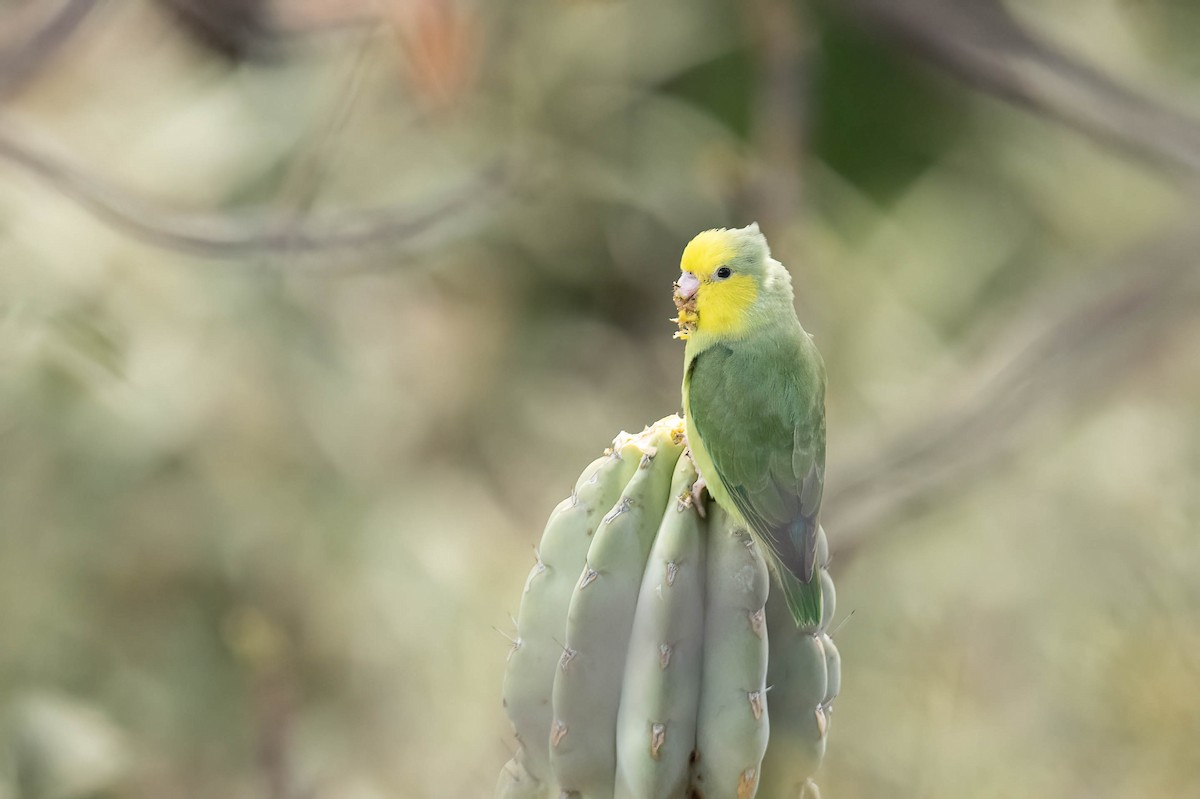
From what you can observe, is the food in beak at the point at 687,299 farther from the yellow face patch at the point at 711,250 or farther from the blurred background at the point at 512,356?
the blurred background at the point at 512,356

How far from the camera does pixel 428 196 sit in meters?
4.88

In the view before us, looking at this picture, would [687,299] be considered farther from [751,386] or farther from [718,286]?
[751,386]

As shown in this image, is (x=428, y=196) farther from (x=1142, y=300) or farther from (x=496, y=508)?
(x=1142, y=300)

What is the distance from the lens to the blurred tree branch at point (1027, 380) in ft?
11.6

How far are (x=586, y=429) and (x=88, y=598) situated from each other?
1.92 metres

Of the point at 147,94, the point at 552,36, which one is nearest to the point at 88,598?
the point at 147,94

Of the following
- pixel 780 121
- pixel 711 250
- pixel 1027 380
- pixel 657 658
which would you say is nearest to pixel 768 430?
pixel 711 250

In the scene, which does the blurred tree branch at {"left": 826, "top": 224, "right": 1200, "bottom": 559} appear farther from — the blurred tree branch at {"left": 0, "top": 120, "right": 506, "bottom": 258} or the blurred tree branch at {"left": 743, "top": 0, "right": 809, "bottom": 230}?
the blurred tree branch at {"left": 0, "top": 120, "right": 506, "bottom": 258}

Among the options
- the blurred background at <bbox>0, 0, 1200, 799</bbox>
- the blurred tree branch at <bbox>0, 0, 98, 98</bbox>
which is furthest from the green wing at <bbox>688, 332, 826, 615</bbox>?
the blurred tree branch at <bbox>0, 0, 98, 98</bbox>

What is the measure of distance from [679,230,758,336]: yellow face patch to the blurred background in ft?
3.61

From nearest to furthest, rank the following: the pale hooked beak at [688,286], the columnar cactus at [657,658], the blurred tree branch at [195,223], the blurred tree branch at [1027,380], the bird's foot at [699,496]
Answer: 1. the columnar cactus at [657,658]
2. the bird's foot at [699,496]
3. the pale hooked beak at [688,286]
4. the blurred tree branch at [195,223]
5. the blurred tree branch at [1027,380]

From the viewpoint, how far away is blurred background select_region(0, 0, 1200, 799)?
3.37 metres

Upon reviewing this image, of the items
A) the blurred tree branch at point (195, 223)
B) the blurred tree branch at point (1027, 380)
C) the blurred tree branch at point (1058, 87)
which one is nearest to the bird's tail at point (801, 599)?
the blurred tree branch at point (195, 223)

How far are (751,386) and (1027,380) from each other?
2.19 m
